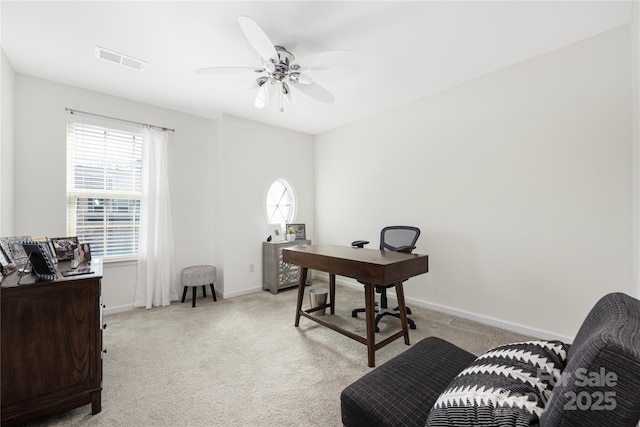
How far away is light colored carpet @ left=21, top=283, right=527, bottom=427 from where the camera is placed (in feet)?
5.33

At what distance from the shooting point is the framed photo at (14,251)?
1.80m

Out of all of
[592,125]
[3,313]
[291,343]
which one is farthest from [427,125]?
[3,313]

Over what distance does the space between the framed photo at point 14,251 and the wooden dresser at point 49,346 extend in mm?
235

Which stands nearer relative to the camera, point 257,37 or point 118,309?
point 257,37

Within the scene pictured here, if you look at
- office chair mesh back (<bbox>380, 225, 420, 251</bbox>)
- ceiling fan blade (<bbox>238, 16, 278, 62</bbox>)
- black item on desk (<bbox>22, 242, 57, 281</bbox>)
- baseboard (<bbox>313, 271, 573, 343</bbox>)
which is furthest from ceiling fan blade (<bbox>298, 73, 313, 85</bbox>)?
baseboard (<bbox>313, 271, 573, 343</bbox>)

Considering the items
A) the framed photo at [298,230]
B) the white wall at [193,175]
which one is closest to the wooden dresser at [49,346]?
the white wall at [193,175]

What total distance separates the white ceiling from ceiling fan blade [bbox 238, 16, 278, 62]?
29 centimetres

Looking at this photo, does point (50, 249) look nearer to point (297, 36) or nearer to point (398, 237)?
point (297, 36)

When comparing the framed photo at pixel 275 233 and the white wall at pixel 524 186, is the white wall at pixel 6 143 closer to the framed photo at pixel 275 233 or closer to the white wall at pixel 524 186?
the framed photo at pixel 275 233

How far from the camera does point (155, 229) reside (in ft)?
11.3

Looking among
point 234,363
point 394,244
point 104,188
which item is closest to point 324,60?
point 394,244

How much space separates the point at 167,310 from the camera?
3.33m

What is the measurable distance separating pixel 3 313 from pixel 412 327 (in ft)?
9.98

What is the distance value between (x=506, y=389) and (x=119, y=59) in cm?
348
